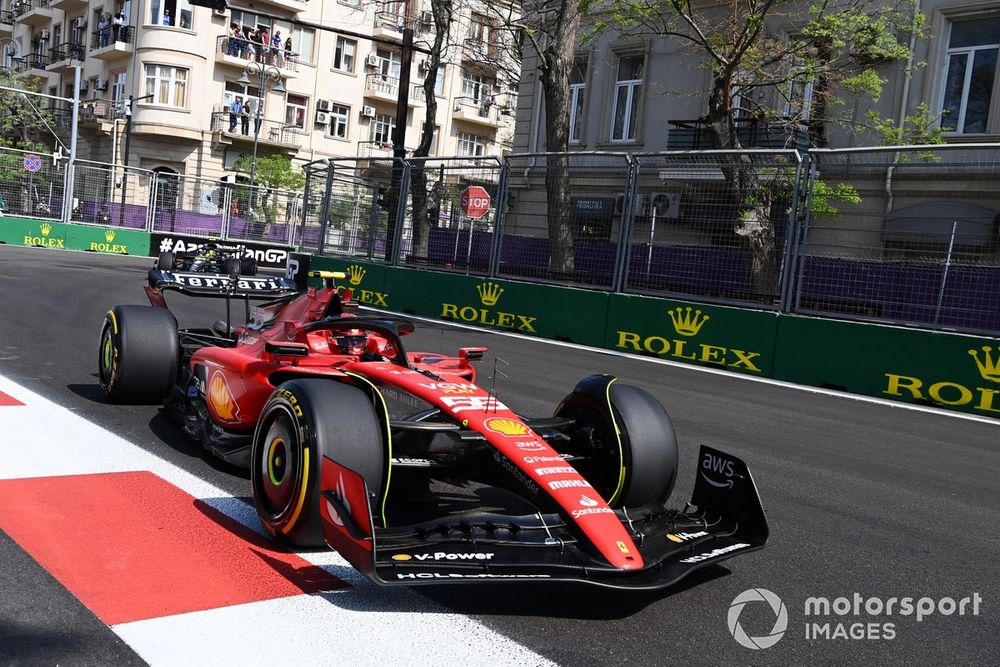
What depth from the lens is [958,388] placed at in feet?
30.4

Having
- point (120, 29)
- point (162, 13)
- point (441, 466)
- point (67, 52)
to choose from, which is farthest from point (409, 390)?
point (67, 52)

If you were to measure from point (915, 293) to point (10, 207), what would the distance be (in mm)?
23784

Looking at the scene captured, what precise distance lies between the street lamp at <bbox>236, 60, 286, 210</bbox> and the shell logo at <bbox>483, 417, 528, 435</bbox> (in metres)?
41.9

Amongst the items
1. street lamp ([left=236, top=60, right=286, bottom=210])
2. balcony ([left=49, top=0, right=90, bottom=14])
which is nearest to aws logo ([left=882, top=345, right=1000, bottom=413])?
street lamp ([left=236, top=60, right=286, bottom=210])

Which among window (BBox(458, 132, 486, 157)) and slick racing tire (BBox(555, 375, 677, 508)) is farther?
window (BBox(458, 132, 486, 157))

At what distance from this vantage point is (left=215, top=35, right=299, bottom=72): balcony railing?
145 ft

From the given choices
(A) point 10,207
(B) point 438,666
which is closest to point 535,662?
(B) point 438,666

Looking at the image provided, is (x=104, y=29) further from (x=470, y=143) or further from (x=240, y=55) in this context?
(x=470, y=143)

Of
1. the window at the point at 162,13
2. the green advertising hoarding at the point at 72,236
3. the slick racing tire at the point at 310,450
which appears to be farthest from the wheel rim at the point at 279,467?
the window at the point at 162,13

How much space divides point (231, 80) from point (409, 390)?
1769 inches

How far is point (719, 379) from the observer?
10227 mm

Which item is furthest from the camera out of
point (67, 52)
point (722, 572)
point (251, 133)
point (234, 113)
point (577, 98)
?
point (67, 52)

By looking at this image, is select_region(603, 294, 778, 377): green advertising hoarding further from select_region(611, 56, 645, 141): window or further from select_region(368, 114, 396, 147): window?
select_region(368, 114, 396, 147): window

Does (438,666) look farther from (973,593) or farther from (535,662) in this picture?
(973,593)
